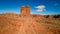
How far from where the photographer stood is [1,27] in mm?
3473

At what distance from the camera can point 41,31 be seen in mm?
3533

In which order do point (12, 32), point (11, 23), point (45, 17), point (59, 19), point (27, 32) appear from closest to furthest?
point (12, 32), point (27, 32), point (11, 23), point (59, 19), point (45, 17)

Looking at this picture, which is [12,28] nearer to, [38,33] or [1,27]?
[1,27]

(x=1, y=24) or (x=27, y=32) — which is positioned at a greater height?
(x=1, y=24)

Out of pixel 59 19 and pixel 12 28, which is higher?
pixel 59 19

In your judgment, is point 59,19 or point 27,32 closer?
point 27,32

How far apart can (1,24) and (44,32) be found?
1743mm

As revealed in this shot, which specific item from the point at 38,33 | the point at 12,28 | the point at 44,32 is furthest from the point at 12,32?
the point at 44,32

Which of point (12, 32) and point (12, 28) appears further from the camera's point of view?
point (12, 28)

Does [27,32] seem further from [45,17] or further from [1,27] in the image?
[45,17]

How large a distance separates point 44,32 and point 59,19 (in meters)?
1.55

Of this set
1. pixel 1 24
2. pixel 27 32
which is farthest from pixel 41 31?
pixel 1 24

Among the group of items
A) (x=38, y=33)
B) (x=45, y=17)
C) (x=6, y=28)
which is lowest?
(x=38, y=33)

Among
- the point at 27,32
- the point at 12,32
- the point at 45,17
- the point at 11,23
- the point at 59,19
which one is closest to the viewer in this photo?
the point at 12,32
